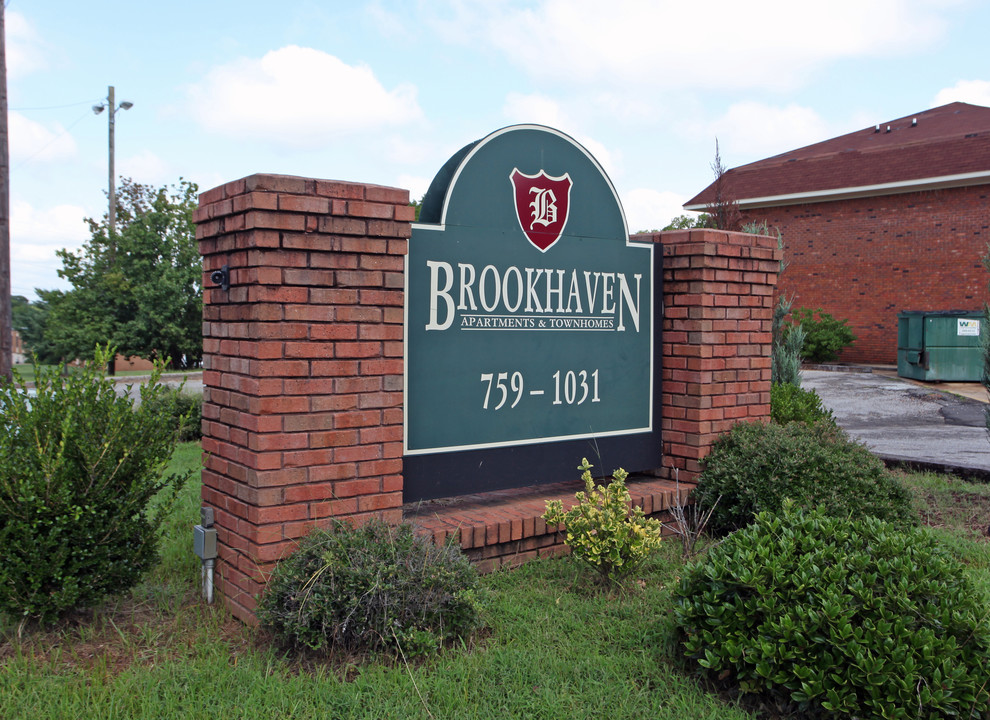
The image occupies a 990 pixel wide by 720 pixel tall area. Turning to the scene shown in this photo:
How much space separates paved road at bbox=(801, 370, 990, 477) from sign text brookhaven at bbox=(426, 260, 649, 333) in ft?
10.6

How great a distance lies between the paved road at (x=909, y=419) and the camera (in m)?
8.69

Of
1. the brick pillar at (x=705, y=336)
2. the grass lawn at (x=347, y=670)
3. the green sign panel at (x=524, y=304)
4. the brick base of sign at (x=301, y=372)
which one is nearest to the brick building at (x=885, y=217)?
the brick pillar at (x=705, y=336)

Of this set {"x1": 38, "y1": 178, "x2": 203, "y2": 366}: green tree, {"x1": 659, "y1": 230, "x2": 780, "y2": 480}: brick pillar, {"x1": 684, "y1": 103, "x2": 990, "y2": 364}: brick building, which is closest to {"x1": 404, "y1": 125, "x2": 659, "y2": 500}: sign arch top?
{"x1": 659, "y1": 230, "x2": 780, "y2": 480}: brick pillar

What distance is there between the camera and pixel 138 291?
81.6ft

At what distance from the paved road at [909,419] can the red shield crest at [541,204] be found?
3.86 m

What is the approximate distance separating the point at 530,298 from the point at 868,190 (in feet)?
68.1

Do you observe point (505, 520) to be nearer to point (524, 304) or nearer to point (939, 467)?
point (524, 304)

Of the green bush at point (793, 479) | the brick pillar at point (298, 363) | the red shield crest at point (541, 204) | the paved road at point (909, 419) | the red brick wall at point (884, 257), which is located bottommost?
the paved road at point (909, 419)

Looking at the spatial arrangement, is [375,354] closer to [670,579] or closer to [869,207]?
[670,579]

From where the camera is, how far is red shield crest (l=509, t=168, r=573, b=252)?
434cm

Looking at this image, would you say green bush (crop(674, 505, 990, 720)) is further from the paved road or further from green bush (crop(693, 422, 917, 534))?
the paved road

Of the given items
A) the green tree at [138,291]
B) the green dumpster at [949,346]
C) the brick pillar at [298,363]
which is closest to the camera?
the brick pillar at [298,363]

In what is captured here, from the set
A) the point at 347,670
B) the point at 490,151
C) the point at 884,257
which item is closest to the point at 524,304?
the point at 490,151

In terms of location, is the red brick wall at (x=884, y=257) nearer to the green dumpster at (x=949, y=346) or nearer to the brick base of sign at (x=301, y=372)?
the green dumpster at (x=949, y=346)
